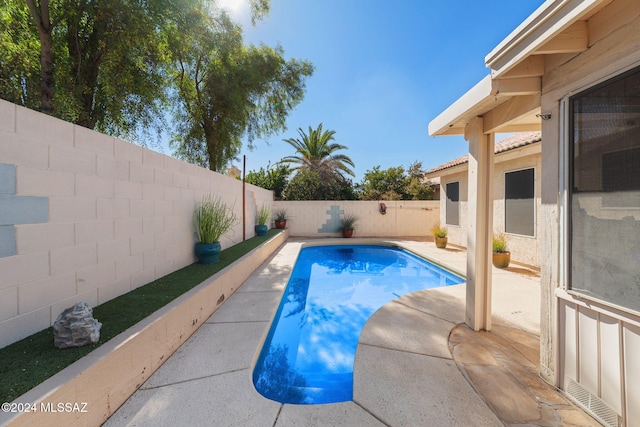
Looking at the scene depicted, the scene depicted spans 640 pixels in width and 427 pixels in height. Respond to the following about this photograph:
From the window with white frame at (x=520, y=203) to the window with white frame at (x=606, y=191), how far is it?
448 centimetres

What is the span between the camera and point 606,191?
146cm

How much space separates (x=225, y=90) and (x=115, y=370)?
7.30 metres

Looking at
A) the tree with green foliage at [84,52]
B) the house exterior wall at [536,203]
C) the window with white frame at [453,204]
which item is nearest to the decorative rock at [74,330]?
the tree with green foliage at [84,52]

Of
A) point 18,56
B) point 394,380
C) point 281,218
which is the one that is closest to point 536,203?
point 394,380

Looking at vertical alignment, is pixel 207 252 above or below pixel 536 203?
below

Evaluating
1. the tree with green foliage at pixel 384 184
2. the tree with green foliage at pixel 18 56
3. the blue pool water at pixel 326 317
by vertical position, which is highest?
the tree with green foliage at pixel 18 56

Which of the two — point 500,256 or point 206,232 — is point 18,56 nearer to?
point 206,232

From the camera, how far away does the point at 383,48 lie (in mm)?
7027

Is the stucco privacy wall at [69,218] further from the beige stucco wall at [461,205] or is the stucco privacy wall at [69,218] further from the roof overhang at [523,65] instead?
the beige stucco wall at [461,205]

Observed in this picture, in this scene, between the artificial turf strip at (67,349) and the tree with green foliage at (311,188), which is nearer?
the artificial turf strip at (67,349)

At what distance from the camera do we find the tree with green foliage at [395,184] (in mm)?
12622

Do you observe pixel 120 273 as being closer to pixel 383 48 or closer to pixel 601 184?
pixel 601 184

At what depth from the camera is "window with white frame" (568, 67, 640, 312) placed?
1340mm

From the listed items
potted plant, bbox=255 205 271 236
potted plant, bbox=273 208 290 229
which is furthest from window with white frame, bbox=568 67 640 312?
potted plant, bbox=273 208 290 229
